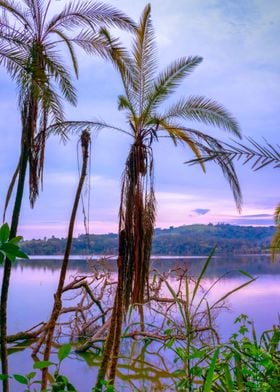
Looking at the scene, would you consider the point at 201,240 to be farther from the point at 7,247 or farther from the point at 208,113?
the point at 7,247

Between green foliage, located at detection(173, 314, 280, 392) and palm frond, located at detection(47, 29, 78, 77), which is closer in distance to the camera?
green foliage, located at detection(173, 314, 280, 392)

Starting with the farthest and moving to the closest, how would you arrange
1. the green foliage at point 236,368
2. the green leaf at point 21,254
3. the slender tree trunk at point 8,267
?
the slender tree trunk at point 8,267 → the green foliage at point 236,368 → the green leaf at point 21,254

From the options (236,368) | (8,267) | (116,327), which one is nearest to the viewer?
(236,368)

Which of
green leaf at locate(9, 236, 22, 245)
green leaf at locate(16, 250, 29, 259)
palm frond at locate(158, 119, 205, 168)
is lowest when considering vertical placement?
green leaf at locate(16, 250, 29, 259)

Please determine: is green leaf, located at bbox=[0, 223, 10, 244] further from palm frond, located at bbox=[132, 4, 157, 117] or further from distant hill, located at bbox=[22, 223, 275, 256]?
distant hill, located at bbox=[22, 223, 275, 256]

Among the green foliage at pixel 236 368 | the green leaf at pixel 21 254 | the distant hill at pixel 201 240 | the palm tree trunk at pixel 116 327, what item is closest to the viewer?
the green leaf at pixel 21 254

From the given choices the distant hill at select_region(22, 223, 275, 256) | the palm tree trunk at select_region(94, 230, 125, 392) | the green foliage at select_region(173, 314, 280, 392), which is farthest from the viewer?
the distant hill at select_region(22, 223, 275, 256)

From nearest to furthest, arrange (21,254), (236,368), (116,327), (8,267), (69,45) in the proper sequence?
(21,254) < (236,368) < (116,327) < (8,267) < (69,45)

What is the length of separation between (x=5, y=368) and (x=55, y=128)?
9.96ft

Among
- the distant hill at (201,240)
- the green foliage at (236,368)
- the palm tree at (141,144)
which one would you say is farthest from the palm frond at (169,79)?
the distant hill at (201,240)

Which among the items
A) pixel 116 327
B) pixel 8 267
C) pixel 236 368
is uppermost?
pixel 8 267

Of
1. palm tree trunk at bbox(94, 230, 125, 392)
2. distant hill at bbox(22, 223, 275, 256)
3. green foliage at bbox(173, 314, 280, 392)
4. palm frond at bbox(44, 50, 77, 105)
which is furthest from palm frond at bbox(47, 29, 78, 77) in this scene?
distant hill at bbox(22, 223, 275, 256)

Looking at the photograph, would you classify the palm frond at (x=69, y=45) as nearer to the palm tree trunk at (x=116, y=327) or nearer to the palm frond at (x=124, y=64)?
the palm frond at (x=124, y=64)

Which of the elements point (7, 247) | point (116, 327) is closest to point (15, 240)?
point (7, 247)
